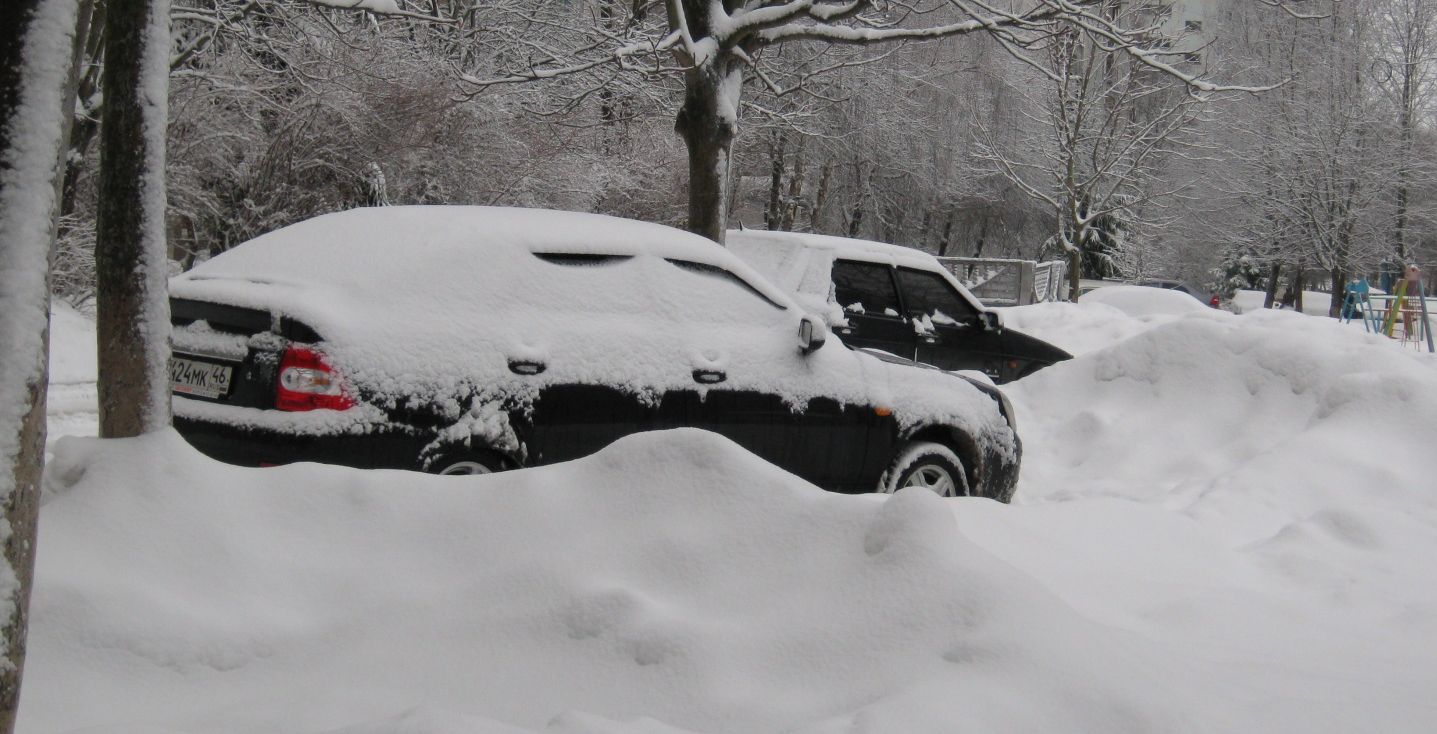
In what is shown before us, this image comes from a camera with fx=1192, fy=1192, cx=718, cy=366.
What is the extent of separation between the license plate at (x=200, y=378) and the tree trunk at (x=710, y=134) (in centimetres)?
636

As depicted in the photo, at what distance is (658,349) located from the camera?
5.07m

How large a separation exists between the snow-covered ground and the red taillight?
0.84 metres

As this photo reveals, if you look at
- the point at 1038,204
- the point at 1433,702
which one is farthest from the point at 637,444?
the point at 1038,204

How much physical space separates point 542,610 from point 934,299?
7.33 metres

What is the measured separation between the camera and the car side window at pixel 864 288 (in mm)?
9227

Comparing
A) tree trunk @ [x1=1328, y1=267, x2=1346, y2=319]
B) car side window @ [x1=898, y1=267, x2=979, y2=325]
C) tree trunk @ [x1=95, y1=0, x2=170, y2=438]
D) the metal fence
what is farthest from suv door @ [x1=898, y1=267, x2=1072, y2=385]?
tree trunk @ [x1=1328, y1=267, x2=1346, y2=319]

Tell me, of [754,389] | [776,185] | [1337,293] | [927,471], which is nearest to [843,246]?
[927,471]

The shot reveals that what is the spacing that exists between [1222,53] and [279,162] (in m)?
28.8

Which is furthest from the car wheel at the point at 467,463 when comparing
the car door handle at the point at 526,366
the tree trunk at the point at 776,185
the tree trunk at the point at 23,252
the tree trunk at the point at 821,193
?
the tree trunk at the point at 821,193

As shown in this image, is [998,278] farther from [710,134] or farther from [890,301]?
[890,301]

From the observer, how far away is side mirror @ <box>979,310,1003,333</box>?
32.0ft

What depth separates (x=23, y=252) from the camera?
6.40 ft

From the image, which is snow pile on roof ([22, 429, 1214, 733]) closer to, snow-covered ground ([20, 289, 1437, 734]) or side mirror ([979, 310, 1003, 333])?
snow-covered ground ([20, 289, 1437, 734])

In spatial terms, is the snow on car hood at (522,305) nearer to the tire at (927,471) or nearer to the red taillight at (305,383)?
the red taillight at (305,383)
